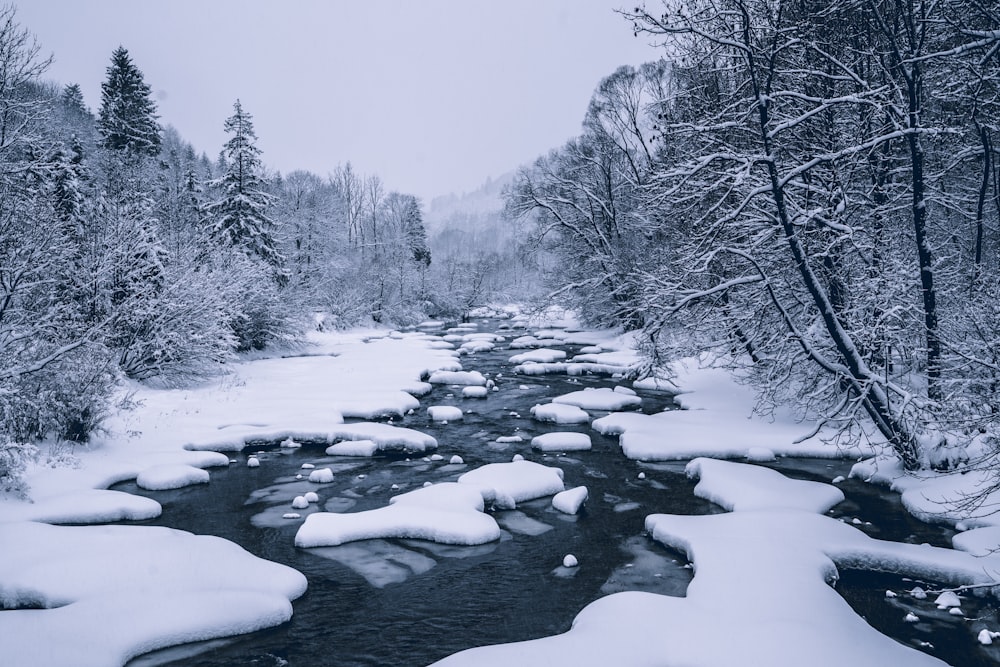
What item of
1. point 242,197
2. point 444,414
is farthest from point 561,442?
point 242,197

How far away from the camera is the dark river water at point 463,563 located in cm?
514

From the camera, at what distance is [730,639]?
4793 millimetres

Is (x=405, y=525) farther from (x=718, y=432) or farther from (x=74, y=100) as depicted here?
(x=74, y=100)

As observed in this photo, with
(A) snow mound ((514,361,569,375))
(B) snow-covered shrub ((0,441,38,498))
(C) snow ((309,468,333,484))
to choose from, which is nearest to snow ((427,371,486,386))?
(A) snow mound ((514,361,569,375))

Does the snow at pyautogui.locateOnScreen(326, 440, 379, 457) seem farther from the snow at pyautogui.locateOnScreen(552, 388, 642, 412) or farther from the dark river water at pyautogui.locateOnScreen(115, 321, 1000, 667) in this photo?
the snow at pyautogui.locateOnScreen(552, 388, 642, 412)

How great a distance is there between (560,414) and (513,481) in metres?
4.97

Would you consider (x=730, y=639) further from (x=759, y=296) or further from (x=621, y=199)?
(x=621, y=199)

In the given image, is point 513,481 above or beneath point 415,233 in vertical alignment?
beneath

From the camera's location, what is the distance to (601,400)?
15164 millimetres

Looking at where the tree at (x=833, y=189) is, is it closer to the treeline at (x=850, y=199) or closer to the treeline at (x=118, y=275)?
the treeline at (x=850, y=199)

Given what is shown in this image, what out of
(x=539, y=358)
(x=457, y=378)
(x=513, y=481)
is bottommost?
(x=513, y=481)

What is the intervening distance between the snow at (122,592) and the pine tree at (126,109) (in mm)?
32673

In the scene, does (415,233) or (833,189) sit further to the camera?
(415,233)

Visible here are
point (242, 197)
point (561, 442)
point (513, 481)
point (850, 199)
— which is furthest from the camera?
point (242, 197)
